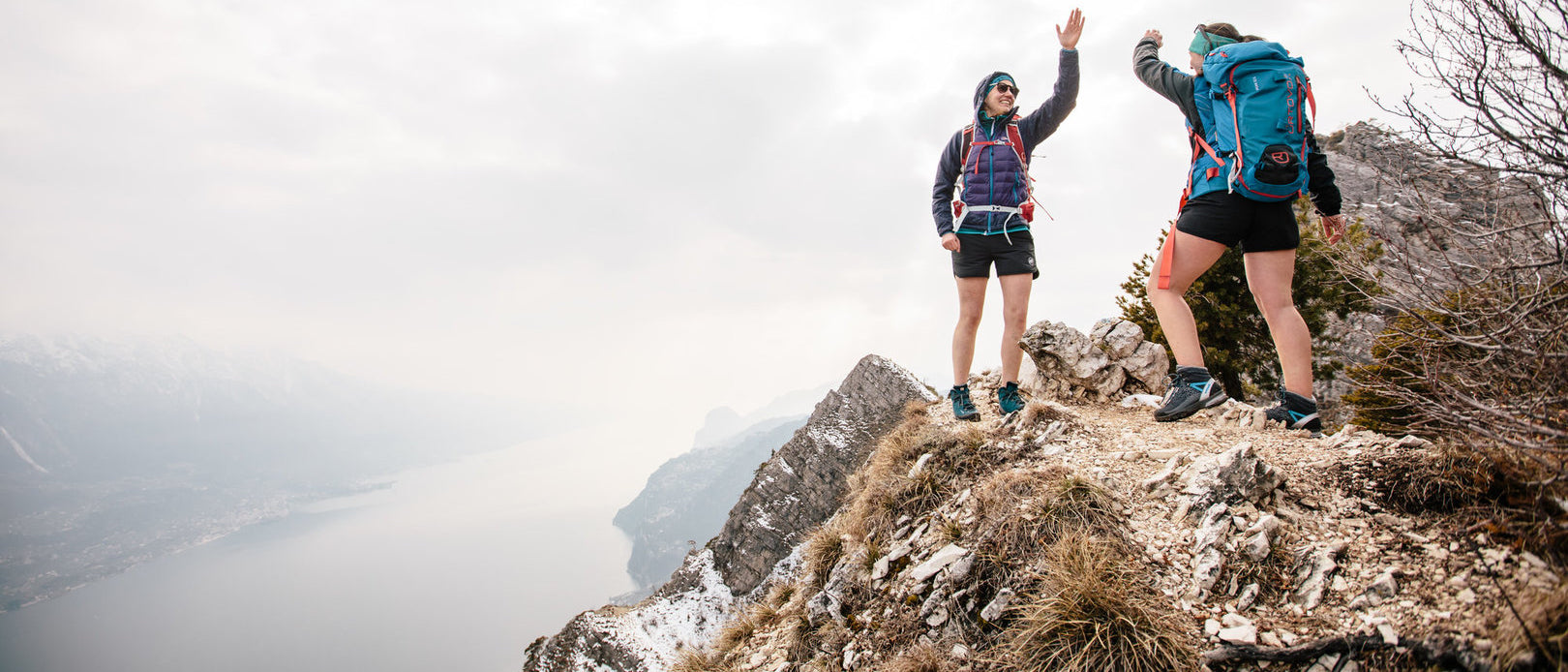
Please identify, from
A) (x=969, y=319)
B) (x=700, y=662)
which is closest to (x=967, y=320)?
(x=969, y=319)

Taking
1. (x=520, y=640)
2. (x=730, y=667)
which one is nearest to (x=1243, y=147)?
(x=730, y=667)

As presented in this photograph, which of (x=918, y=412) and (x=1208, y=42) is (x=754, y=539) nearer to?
(x=918, y=412)

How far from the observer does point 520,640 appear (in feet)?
529

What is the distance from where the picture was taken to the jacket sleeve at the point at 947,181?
585cm

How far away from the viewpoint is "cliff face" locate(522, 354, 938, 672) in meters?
6.24

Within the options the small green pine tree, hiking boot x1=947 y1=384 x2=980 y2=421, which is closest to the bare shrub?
hiking boot x1=947 y1=384 x2=980 y2=421

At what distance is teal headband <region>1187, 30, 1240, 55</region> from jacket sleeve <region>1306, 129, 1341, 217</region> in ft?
2.97

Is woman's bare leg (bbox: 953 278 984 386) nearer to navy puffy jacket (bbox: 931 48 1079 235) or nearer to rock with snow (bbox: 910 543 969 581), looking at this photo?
navy puffy jacket (bbox: 931 48 1079 235)

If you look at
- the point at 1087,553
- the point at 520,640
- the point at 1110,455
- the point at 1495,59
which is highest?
the point at 1495,59

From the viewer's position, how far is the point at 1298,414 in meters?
4.24

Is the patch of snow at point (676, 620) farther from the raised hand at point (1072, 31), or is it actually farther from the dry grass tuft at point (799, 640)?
the raised hand at point (1072, 31)

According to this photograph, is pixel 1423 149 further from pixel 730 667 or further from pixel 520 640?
pixel 520 640

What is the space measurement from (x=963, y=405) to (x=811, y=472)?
98.2 inches

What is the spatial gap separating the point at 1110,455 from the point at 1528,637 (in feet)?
8.31
